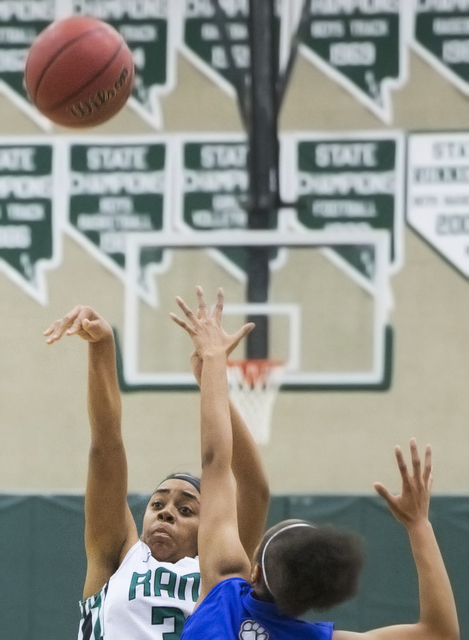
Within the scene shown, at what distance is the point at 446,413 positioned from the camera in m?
7.41

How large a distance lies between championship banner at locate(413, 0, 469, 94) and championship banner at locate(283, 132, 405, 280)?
24.8 inches

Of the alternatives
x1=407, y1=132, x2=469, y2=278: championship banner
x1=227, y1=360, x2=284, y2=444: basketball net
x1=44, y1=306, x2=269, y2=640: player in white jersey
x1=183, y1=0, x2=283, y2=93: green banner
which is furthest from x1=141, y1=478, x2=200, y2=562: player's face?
x1=183, y1=0, x2=283, y2=93: green banner

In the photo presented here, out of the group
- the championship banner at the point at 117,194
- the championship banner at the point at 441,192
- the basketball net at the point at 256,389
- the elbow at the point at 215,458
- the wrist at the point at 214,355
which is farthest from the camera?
the championship banner at the point at 117,194

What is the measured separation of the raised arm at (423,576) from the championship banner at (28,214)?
5910mm

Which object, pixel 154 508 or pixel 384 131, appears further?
pixel 384 131

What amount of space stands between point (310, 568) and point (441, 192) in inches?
232

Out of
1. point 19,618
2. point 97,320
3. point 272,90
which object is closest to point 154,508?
point 97,320

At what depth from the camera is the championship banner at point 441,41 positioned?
7656 mm

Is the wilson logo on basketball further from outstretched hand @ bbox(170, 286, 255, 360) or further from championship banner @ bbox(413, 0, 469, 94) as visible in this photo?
championship banner @ bbox(413, 0, 469, 94)

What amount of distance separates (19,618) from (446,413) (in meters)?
3.43

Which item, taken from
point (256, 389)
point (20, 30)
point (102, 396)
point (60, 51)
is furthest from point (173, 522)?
point (20, 30)

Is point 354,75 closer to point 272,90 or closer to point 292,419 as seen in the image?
point 272,90

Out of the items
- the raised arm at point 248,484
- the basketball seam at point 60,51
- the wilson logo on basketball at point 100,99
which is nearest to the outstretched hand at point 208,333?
the raised arm at point 248,484

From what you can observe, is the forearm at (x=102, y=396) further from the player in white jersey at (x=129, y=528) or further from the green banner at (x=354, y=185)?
the green banner at (x=354, y=185)
